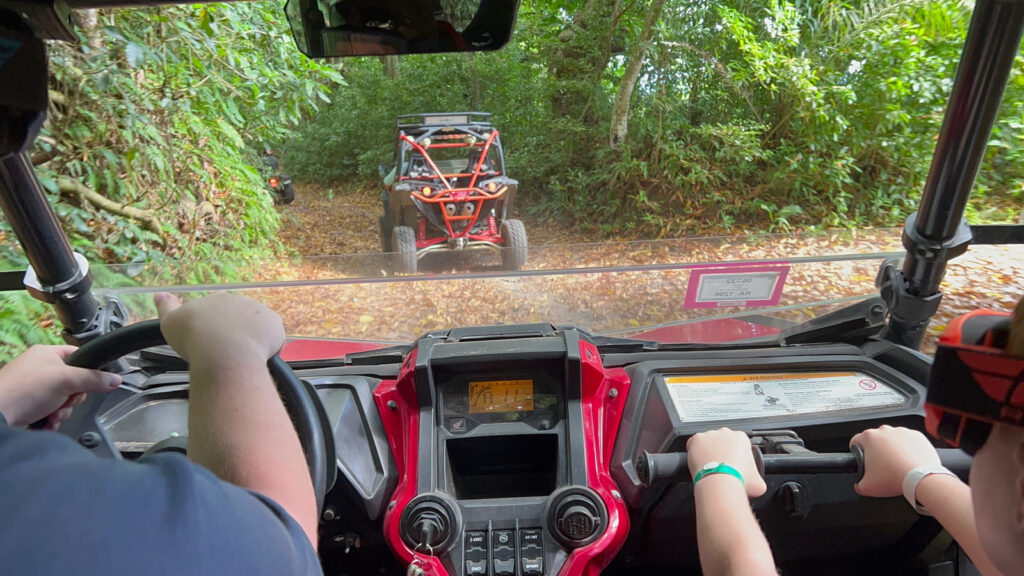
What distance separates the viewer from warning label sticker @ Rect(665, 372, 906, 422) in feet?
4.75

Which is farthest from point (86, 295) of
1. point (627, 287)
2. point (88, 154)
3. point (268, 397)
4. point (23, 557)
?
point (88, 154)

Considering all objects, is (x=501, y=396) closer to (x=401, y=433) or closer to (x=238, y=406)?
(x=401, y=433)

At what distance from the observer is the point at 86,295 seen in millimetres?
1609

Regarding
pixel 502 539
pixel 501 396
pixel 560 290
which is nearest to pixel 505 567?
pixel 502 539

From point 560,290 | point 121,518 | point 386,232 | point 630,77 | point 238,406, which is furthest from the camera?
point 630,77

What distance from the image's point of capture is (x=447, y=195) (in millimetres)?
6227

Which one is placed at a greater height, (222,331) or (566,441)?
(222,331)

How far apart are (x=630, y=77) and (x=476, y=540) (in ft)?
27.1

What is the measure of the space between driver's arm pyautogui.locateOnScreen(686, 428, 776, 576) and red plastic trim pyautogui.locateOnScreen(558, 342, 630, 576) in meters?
0.30

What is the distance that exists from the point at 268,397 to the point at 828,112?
8068 millimetres

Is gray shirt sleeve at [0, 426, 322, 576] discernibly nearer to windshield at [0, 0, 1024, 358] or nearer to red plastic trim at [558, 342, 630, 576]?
red plastic trim at [558, 342, 630, 576]

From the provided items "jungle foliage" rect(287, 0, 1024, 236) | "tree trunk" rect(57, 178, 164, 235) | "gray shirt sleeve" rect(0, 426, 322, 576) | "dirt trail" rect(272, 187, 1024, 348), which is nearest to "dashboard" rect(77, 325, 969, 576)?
"dirt trail" rect(272, 187, 1024, 348)

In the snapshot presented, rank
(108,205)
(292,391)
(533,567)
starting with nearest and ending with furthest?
(292,391) → (533,567) → (108,205)

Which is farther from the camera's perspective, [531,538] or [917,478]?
[531,538]
